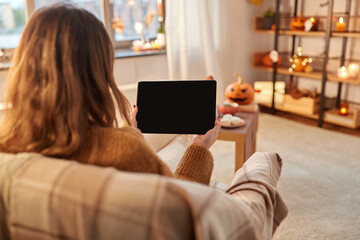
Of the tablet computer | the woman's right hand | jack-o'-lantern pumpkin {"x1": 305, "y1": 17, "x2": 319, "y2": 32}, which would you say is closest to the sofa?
the woman's right hand

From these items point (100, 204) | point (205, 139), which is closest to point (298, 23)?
point (205, 139)

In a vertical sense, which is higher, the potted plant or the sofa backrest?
the potted plant

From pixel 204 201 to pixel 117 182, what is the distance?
0.16m

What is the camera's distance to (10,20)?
112 inches

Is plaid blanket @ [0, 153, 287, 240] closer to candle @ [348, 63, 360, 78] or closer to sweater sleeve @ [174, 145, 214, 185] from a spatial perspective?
sweater sleeve @ [174, 145, 214, 185]

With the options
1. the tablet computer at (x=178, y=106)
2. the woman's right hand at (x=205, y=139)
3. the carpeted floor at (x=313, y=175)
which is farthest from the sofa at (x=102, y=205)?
the carpeted floor at (x=313, y=175)

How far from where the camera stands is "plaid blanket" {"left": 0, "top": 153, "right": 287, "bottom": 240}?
2.10ft

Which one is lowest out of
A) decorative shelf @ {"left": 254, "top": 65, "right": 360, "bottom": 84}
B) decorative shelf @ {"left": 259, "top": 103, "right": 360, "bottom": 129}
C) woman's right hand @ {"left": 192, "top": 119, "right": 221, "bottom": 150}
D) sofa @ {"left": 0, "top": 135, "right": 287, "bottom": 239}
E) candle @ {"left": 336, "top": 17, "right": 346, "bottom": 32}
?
decorative shelf @ {"left": 259, "top": 103, "right": 360, "bottom": 129}

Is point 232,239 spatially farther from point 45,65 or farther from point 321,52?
point 321,52

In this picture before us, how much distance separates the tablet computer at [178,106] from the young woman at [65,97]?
0.59 m

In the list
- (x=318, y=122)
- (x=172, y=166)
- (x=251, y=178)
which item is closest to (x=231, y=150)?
(x=318, y=122)

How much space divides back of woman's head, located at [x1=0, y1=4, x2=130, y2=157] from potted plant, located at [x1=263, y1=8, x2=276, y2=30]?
3.12 m

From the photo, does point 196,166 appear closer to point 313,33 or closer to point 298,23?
point 313,33

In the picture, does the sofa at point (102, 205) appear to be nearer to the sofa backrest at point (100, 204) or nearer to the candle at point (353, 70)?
the sofa backrest at point (100, 204)
